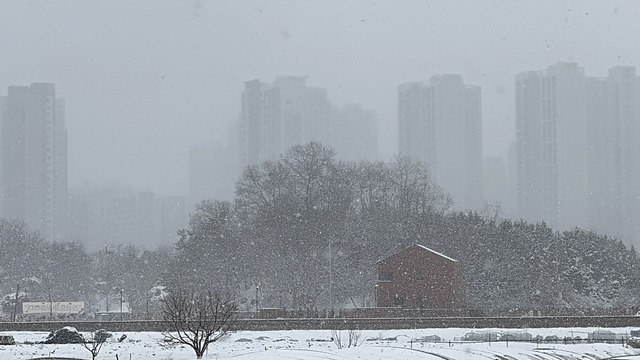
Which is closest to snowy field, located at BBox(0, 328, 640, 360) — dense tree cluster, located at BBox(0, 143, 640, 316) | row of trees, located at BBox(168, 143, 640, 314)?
dense tree cluster, located at BBox(0, 143, 640, 316)

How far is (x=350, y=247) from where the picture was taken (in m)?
92.7

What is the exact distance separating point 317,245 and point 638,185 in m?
121

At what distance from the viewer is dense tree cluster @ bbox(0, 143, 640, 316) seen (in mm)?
90438

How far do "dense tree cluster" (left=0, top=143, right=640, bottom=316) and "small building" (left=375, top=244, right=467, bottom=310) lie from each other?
5.73 meters

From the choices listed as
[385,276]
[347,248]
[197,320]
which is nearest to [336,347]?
[197,320]

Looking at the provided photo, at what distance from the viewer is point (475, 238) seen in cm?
9294

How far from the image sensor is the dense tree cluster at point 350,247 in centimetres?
9044

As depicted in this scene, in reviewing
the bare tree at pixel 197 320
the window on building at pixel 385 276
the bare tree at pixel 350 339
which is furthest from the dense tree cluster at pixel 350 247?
the bare tree at pixel 197 320

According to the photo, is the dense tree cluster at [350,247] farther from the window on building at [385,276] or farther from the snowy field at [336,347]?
the snowy field at [336,347]

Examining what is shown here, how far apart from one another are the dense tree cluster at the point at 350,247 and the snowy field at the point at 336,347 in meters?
29.5

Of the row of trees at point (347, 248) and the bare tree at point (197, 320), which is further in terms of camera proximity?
the row of trees at point (347, 248)

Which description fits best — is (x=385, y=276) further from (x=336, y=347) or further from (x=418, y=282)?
(x=336, y=347)

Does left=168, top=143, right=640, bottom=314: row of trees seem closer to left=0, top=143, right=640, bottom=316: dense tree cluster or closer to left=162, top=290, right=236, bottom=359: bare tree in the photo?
left=0, top=143, right=640, bottom=316: dense tree cluster

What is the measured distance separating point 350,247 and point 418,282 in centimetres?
1214
